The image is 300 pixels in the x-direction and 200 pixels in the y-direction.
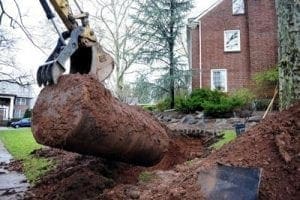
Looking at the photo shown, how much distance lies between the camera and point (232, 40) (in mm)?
19984

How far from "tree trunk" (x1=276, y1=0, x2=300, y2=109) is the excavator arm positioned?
89.1 inches

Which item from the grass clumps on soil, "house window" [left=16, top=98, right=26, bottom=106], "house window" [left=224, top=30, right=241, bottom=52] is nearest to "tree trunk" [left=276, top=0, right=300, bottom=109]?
the grass clumps on soil

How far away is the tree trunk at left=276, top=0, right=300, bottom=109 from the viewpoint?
3.52m

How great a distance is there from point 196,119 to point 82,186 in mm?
10817


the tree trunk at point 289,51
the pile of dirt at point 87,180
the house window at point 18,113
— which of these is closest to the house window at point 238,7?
the pile of dirt at point 87,180

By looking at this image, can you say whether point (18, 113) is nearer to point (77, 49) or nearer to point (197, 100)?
point (197, 100)

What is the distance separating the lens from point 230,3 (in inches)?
792

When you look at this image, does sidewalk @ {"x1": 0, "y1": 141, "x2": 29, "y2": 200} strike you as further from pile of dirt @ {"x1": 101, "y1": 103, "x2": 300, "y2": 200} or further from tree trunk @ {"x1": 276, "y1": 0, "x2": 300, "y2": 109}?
tree trunk @ {"x1": 276, "y1": 0, "x2": 300, "y2": 109}

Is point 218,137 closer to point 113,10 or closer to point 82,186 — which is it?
point 82,186

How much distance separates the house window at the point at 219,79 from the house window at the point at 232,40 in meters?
1.26

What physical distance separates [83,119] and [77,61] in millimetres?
1178

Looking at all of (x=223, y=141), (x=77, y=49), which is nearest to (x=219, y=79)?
(x=223, y=141)

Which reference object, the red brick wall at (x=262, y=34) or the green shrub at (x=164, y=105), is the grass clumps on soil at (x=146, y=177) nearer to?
the green shrub at (x=164, y=105)

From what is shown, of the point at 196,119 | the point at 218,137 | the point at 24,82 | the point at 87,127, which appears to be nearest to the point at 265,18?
the point at 196,119
